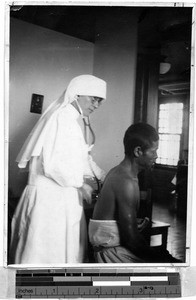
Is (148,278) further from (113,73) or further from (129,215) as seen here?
(113,73)

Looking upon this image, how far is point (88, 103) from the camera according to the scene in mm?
1490

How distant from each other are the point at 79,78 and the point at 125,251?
68cm

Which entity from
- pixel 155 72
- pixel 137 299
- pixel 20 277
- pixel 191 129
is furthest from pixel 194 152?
pixel 20 277

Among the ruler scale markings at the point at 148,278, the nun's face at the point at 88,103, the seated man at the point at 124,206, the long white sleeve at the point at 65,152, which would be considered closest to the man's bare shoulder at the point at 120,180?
the seated man at the point at 124,206

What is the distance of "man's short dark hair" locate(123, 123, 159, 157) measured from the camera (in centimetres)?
149

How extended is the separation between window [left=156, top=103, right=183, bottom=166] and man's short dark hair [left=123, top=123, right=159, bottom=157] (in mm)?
33

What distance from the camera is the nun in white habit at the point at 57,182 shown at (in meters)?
1.46

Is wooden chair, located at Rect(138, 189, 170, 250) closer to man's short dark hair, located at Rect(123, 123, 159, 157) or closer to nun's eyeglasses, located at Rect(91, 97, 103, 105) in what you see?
man's short dark hair, located at Rect(123, 123, 159, 157)

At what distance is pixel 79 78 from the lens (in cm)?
147

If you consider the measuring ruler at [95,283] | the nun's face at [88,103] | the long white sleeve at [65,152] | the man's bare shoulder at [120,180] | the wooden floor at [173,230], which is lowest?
the measuring ruler at [95,283]

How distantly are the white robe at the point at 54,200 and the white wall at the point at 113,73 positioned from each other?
74mm

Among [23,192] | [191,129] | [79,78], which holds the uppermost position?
[79,78]

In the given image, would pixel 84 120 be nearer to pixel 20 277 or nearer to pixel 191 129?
pixel 191 129

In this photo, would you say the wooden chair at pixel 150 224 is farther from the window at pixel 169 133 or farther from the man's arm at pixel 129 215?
the window at pixel 169 133
